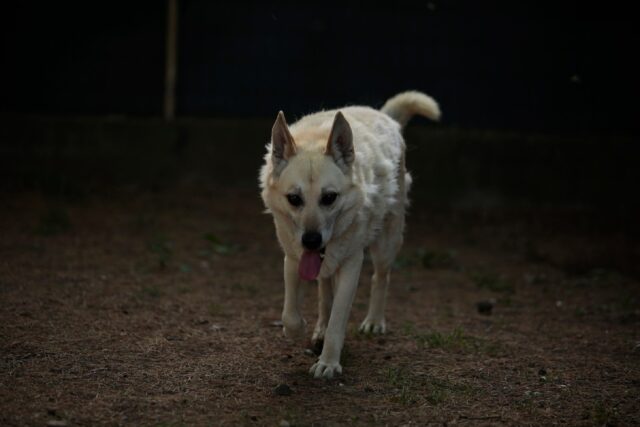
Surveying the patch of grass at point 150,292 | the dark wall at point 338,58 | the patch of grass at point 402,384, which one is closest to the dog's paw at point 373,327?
the patch of grass at point 402,384

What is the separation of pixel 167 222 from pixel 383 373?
4437 mm

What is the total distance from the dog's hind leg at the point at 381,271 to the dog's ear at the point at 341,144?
92cm

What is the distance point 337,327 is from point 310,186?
800 mm

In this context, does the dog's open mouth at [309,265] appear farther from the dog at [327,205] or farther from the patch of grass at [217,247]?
the patch of grass at [217,247]

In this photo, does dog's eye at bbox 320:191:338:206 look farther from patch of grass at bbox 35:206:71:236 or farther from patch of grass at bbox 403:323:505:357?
patch of grass at bbox 35:206:71:236

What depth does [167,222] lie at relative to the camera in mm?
8383

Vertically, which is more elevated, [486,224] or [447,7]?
[447,7]

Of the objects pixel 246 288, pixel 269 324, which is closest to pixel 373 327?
pixel 269 324

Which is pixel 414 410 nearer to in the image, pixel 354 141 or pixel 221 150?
pixel 354 141

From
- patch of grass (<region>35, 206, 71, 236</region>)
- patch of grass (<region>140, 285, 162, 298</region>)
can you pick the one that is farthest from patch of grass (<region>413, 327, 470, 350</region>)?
patch of grass (<region>35, 206, 71, 236</region>)

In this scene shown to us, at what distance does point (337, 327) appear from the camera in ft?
14.6

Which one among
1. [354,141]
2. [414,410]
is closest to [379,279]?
[354,141]

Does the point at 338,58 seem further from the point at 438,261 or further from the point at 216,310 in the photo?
the point at 216,310

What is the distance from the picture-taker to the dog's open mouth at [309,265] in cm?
438
